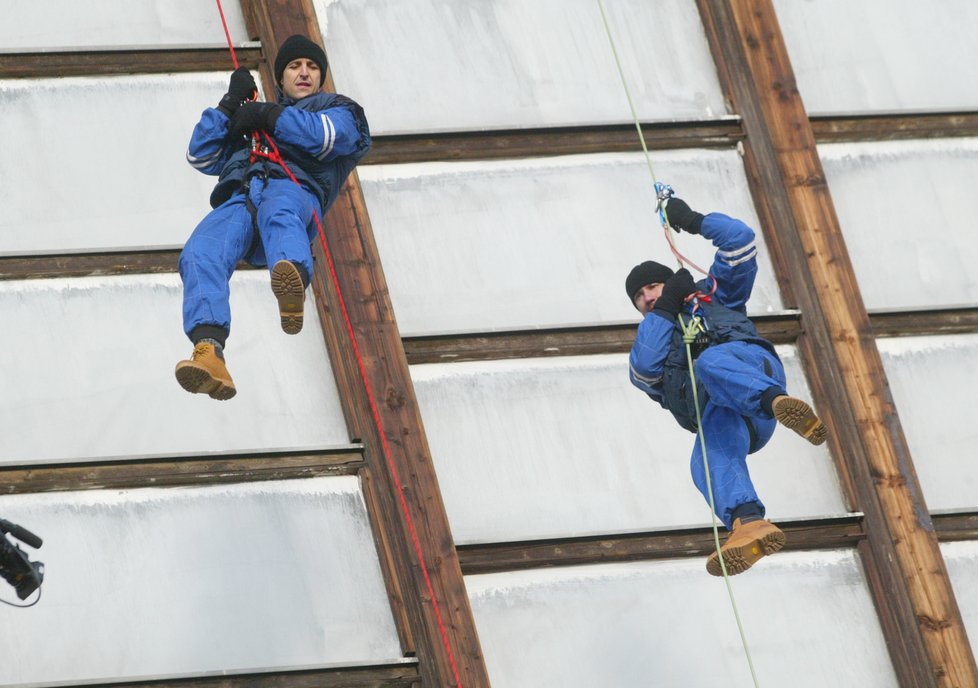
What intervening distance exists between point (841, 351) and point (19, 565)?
3751 millimetres

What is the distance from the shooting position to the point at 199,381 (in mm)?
5906

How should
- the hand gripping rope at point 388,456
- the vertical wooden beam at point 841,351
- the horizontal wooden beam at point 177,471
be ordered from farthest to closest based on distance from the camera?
the vertical wooden beam at point 841,351 → the horizontal wooden beam at point 177,471 → the hand gripping rope at point 388,456

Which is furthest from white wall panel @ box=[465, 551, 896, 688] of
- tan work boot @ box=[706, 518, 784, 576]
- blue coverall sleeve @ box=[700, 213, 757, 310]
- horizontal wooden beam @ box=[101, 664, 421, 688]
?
blue coverall sleeve @ box=[700, 213, 757, 310]

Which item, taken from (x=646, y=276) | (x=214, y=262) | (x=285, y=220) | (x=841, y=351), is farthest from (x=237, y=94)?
(x=841, y=351)

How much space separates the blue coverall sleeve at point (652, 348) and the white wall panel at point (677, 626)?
1.26 meters

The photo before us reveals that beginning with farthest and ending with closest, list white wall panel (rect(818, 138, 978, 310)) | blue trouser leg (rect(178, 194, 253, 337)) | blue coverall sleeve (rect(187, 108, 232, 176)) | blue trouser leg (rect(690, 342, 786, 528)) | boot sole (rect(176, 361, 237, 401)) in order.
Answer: white wall panel (rect(818, 138, 978, 310)), blue coverall sleeve (rect(187, 108, 232, 176)), blue trouser leg (rect(690, 342, 786, 528)), blue trouser leg (rect(178, 194, 253, 337)), boot sole (rect(176, 361, 237, 401))

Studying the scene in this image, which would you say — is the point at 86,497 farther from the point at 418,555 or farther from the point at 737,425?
the point at 737,425

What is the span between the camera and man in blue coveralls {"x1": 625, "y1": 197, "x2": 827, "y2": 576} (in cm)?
632

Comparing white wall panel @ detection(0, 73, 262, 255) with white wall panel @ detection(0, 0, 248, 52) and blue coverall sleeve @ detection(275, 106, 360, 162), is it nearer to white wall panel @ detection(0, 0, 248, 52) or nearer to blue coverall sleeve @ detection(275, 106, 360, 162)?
white wall panel @ detection(0, 0, 248, 52)

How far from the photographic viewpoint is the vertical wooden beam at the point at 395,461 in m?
7.16

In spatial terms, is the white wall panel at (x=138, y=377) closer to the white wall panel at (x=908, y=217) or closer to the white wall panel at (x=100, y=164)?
the white wall panel at (x=100, y=164)

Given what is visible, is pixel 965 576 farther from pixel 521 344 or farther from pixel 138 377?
pixel 138 377

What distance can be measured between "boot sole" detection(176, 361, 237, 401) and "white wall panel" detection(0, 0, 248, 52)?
106 inches

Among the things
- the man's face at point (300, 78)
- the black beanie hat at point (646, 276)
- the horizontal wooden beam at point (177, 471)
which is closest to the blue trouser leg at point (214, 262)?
the man's face at point (300, 78)
